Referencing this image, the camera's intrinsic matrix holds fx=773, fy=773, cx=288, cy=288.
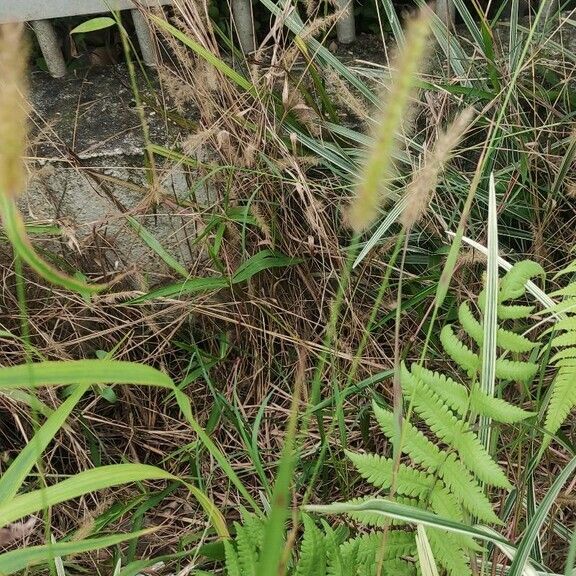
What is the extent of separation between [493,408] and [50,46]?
1495mm

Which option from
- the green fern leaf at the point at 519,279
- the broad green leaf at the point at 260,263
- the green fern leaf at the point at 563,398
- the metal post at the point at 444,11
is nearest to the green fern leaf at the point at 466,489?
the green fern leaf at the point at 563,398

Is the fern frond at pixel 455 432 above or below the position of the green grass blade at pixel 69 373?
below

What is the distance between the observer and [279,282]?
1.64 metres

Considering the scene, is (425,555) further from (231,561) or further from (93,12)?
(93,12)

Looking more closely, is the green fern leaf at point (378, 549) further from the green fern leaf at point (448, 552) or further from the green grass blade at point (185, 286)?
the green grass blade at point (185, 286)

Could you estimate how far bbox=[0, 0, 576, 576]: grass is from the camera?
4.83ft

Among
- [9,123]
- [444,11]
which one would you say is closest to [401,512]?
[9,123]

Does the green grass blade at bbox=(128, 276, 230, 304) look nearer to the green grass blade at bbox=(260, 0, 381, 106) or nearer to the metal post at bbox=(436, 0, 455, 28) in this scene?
the green grass blade at bbox=(260, 0, 381, 106)

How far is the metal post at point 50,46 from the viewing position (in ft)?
6.34

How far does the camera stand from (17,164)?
525 mm

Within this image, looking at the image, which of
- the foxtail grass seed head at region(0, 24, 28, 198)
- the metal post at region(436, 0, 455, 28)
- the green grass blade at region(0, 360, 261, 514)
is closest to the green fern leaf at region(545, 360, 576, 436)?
the green grass blade at region(0, 360, 261, 514)

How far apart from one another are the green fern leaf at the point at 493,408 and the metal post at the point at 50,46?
1.45 m

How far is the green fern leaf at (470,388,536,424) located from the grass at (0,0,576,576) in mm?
383

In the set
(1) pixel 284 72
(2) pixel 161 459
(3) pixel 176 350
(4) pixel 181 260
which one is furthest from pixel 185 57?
(2) pixel 161 459
